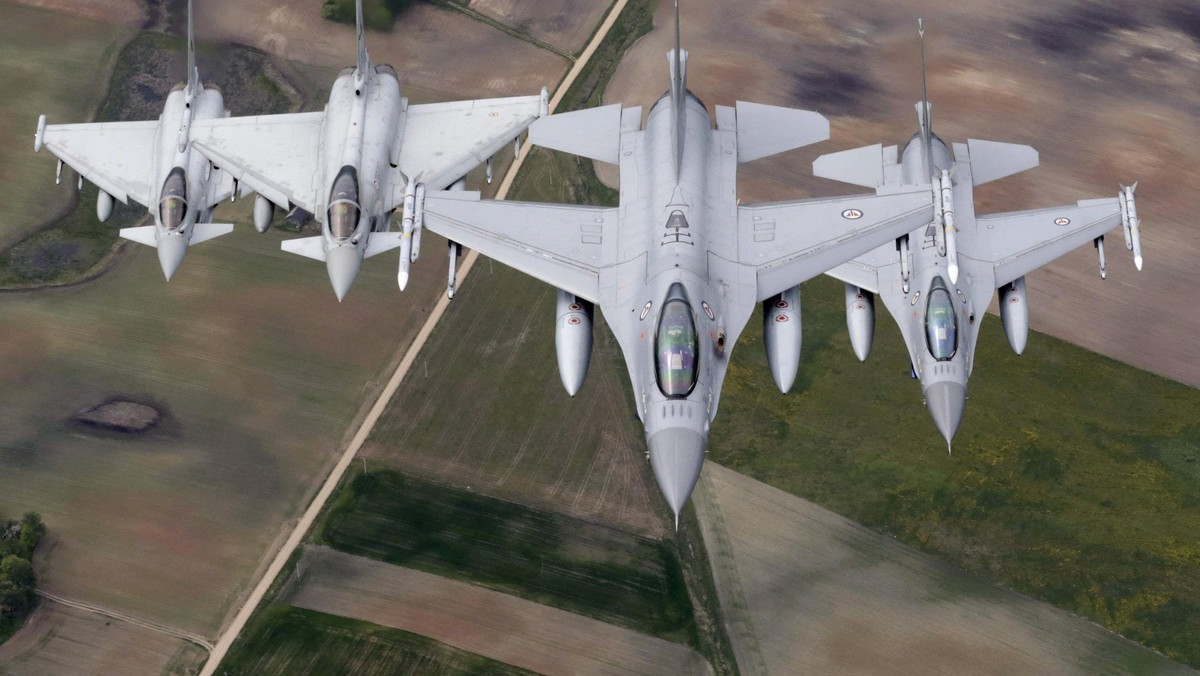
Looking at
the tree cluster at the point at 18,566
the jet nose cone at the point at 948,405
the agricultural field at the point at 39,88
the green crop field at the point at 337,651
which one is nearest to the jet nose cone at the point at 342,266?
the green crop field at the point at 337,651

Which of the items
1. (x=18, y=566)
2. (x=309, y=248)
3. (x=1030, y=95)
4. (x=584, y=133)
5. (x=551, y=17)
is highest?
(x=551, y=17)

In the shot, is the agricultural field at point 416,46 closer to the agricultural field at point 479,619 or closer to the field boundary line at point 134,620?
the agricultural field at point 479,619

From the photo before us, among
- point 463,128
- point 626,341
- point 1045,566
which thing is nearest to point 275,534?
point 626,341

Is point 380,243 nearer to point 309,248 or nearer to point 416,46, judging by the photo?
point 309,248

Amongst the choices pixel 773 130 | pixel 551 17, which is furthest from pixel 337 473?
pixel 551 17

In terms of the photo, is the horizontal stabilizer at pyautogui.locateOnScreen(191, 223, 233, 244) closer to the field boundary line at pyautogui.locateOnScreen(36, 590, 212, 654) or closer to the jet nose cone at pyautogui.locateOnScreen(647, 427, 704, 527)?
the field boundary line at pyautogui.locateOnScreen(36, 590, 212, 654)

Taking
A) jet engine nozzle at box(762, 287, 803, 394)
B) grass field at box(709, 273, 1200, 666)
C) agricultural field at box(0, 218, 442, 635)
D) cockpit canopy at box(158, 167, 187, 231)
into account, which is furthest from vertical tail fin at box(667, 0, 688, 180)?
cockpit canopy at box(158, 167, 187, 231)
